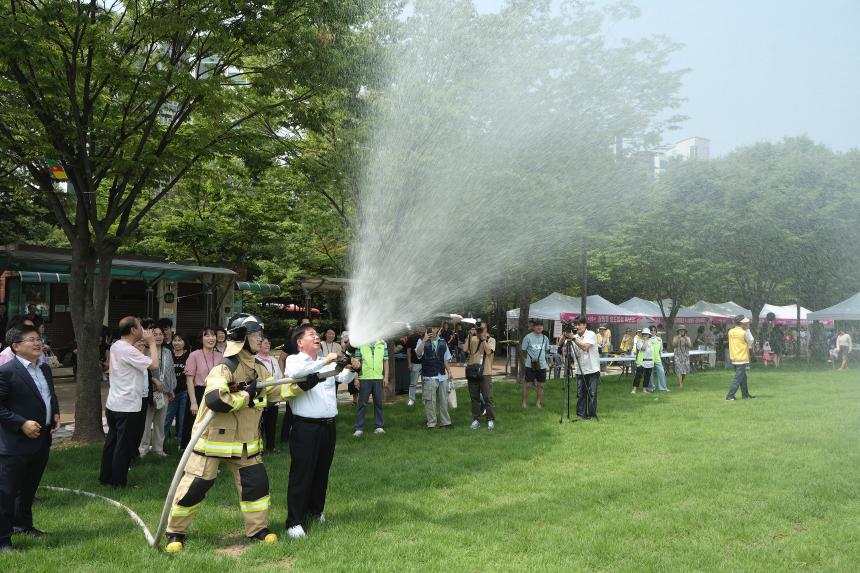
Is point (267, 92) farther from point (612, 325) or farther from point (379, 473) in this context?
point (612, 325)

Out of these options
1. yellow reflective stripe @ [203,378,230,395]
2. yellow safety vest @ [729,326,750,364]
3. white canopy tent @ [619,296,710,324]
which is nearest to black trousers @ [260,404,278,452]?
yellow reflective stripe @ [203,378,230,395]

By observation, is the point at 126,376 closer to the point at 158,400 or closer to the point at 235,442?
the point at 158,400

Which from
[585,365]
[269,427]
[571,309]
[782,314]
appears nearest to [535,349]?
[585,365]

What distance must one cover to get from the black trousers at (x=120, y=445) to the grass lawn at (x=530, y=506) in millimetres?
203

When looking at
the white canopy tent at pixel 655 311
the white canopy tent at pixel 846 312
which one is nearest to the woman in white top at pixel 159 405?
the white canopy tent at pixel 655 311

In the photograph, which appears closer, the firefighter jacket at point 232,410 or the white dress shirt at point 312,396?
the firefighter jacket at point 232,410

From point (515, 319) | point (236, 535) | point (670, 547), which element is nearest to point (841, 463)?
point (670, 547)

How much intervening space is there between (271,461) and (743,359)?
11039 millimetres

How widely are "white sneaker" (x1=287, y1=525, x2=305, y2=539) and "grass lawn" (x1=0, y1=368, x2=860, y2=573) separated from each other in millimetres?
77

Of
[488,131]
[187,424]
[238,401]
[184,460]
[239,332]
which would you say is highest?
[488,131]

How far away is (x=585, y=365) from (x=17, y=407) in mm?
9347

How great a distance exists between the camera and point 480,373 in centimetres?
1155

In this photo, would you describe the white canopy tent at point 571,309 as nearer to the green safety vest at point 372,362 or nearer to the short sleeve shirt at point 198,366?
the green safety vest at point 372,362

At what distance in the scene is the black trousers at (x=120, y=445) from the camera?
7289 millimetres
